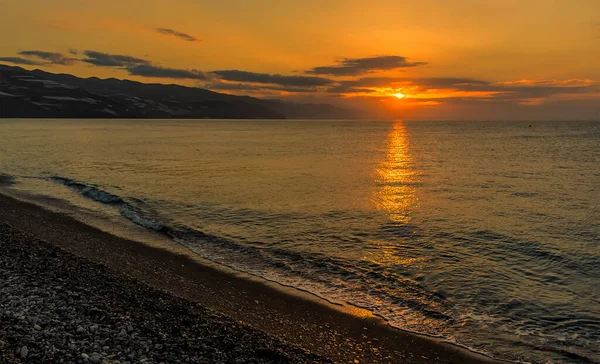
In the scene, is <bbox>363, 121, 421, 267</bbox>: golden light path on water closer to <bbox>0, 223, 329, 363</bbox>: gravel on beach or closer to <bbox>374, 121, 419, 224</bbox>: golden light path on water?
<bbox>374, 121, 419, 224</bbox>: golden light path on water

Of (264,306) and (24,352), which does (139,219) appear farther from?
(24,352)

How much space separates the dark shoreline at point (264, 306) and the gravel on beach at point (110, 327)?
1143 millimetres

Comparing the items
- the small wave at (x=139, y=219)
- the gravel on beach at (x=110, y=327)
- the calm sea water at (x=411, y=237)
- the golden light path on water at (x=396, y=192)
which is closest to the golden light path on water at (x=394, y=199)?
the golden light path on water at (x=396, y=192)

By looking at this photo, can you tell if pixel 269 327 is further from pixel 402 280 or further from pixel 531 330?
pixel 531 330

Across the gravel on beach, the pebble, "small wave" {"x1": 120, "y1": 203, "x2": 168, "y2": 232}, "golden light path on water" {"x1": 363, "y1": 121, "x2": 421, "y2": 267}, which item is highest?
the pebble

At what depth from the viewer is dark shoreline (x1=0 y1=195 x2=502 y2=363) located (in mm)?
11297

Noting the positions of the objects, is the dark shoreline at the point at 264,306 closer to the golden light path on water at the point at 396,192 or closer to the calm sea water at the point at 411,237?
the calm sea water at the point at 411,237

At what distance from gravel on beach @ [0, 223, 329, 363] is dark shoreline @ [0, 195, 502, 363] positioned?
1.14 m

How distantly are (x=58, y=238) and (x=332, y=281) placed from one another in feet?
46.3

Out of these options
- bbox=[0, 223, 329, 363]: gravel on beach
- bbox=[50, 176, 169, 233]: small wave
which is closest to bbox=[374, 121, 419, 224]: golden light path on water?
bbox=[50, 176, 169, 233]: small wave

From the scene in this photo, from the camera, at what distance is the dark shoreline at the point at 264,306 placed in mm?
11297

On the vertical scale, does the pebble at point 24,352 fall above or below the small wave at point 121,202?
above

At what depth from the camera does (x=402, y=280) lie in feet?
55.5

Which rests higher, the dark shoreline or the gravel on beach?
the gravel on beach
